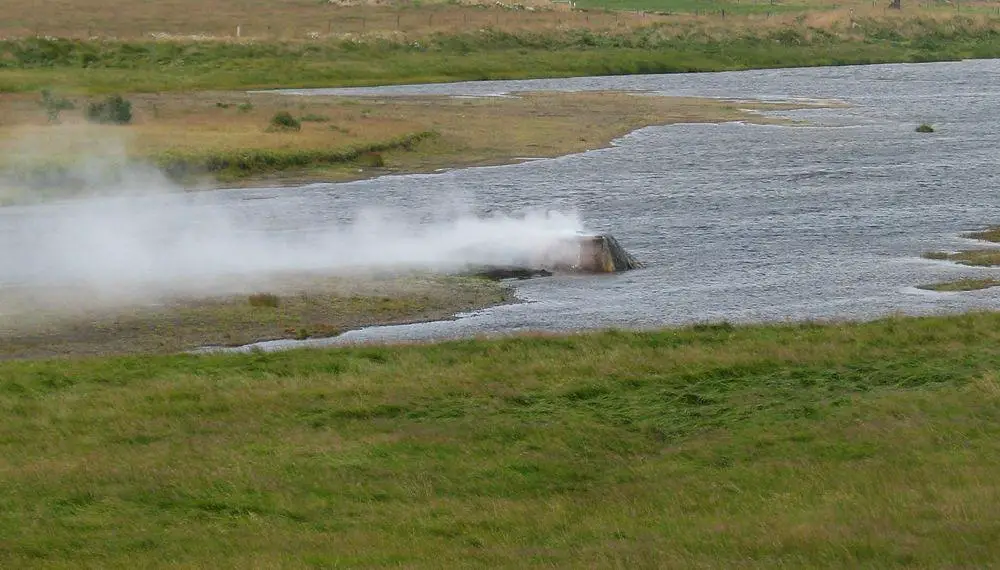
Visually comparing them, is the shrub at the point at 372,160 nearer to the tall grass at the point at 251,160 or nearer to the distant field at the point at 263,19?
the tall grass at the point at 251,160

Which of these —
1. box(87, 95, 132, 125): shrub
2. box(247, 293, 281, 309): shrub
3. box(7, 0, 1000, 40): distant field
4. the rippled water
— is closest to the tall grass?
the rippled water

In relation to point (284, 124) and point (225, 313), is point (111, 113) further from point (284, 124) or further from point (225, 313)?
point (225, 313)

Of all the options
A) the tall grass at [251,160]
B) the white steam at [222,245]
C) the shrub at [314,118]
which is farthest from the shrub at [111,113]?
the white steam at [222,245]

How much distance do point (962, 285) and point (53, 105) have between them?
151 ft

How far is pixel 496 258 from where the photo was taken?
1559 inches

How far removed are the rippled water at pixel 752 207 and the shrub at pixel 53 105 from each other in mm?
17811

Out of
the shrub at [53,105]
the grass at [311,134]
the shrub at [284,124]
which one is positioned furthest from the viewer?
the shrub at [53,105]

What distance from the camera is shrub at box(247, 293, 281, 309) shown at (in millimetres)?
33281

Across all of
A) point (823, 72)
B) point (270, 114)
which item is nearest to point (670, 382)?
point (270, 114)

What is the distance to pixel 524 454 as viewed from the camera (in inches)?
736

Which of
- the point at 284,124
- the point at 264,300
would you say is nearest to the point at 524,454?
the point at 264,300

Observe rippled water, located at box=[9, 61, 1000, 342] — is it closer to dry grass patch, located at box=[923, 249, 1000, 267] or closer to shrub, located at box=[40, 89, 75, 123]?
dry grass patch, located at box=[923, 249, 1000, 267]

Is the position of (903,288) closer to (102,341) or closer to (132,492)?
(102,341)

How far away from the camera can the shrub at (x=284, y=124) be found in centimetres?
6538
